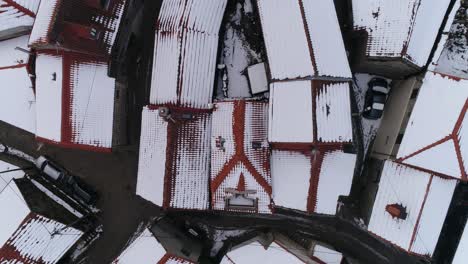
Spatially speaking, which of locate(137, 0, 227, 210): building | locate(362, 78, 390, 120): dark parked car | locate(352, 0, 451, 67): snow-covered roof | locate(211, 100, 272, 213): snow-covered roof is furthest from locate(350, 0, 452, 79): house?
locate(137, 0, 227, 210): building

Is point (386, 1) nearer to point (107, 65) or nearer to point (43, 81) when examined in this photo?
point (107, 65)

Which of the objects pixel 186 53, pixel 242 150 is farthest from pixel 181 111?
pixel 242 150

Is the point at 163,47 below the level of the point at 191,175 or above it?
above

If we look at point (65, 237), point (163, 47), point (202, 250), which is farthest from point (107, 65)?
point (202, 250)

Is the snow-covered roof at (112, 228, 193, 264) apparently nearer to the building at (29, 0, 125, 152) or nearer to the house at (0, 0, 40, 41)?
the building at (29, 0, 125, 152)

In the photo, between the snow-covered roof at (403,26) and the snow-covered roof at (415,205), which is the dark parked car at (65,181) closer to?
the snow-covered roof at (415,205)

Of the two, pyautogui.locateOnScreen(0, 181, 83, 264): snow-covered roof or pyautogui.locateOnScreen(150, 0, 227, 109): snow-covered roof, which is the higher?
pyautogui.locateOnScreen(150, 0, 227, 109): snow-covered roof

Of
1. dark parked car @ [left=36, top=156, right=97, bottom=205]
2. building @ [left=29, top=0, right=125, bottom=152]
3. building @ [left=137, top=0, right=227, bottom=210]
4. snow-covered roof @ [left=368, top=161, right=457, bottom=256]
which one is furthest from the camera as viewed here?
dark parked car @ [left=36, top=156, right=97, bottom=205]
